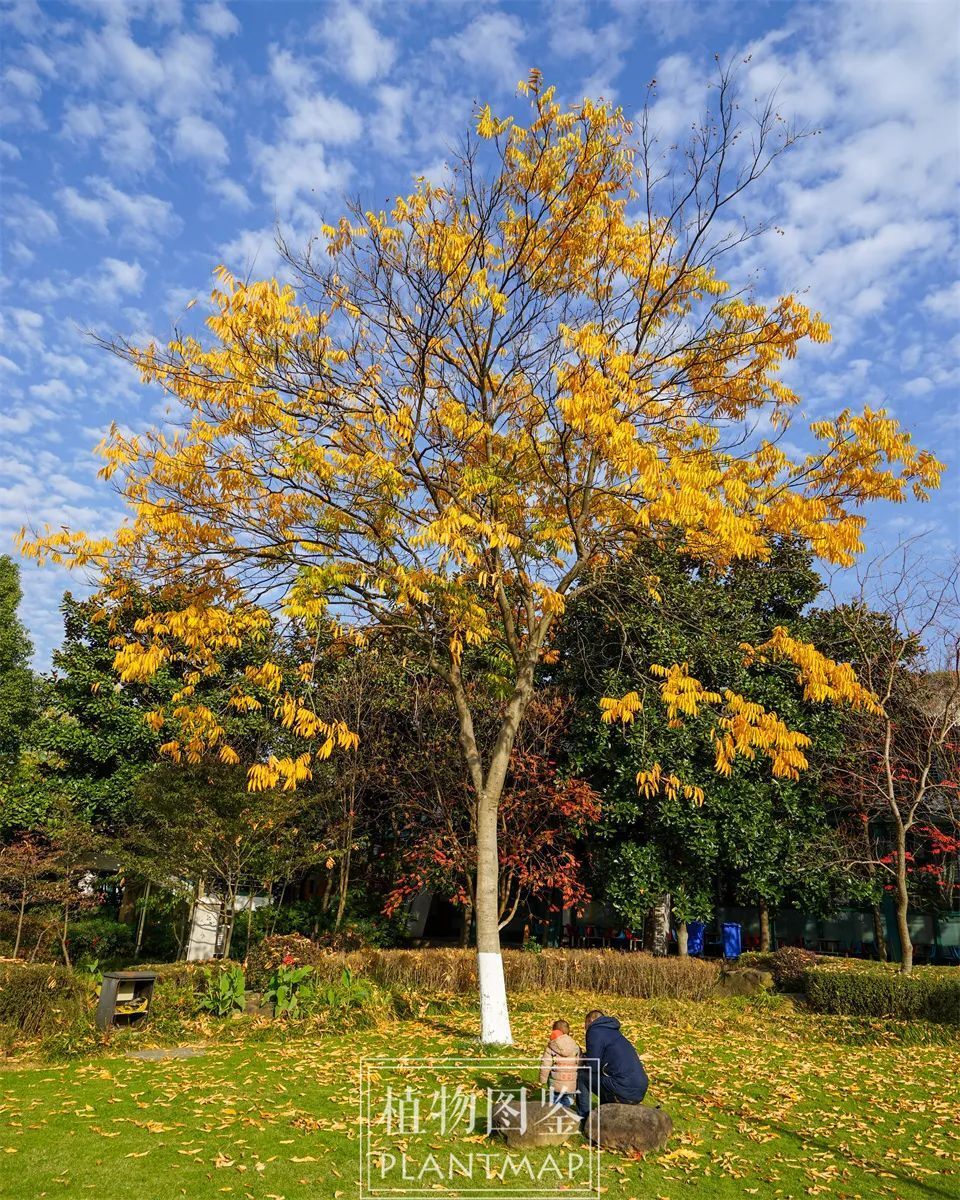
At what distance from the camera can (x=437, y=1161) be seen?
624cm

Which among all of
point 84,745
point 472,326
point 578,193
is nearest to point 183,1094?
point 472,326

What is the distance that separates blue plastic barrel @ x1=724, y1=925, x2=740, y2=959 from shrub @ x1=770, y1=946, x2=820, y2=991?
10.9 feet

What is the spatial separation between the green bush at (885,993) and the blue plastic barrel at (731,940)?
16.9 ft

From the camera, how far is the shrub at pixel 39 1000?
32.4 ft

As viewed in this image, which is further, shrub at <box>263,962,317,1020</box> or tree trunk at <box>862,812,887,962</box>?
tree trunk at <box>862,812,887,962</box>

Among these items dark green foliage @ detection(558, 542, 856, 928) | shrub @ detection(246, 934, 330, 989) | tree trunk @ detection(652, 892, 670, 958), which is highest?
dark green foliage @ detection(558, 542, 856, 928)

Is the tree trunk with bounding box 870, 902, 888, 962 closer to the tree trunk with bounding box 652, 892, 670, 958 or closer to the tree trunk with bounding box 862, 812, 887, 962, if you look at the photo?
the tree trunk with bounding box 862, 812, 887, 962

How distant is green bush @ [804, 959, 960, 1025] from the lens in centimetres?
1214

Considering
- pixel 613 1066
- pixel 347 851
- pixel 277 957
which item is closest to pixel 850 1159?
pixel 613 1066

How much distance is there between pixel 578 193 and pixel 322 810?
13408mm

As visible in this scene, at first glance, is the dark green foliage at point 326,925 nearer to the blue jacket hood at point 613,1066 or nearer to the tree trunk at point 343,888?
the tree trunk at point 343,888

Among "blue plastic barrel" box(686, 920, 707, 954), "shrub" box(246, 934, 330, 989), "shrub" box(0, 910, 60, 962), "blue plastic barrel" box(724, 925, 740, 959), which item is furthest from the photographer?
A: "blue plastic barrel" box(686, 920, 707, 954)

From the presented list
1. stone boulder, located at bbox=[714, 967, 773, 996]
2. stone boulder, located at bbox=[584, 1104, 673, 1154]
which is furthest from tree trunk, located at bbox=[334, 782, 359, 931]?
stone boulder, located at bbox=[584, 1104, 673, 1154]

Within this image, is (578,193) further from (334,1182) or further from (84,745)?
(84,745)
